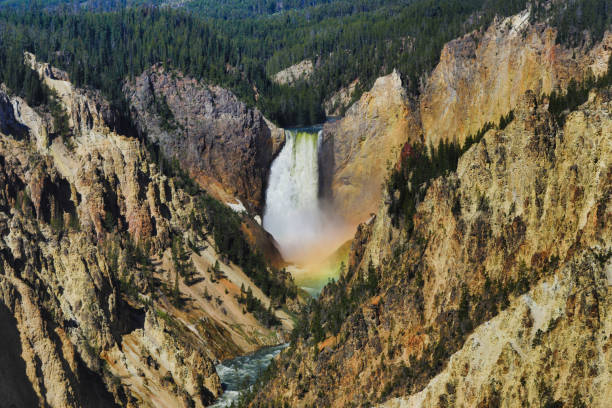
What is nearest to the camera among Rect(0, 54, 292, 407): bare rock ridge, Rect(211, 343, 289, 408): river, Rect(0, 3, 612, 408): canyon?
Rect(0, 3, 612, 408): canyon

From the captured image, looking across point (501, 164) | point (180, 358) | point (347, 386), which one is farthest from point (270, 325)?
point (501, 164)

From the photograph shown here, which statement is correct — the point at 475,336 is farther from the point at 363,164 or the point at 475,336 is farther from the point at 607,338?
the point at 363,164

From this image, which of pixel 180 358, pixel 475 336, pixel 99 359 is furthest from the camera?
pixel 180 358

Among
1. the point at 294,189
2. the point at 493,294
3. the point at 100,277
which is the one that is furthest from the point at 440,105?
the point at 493,294

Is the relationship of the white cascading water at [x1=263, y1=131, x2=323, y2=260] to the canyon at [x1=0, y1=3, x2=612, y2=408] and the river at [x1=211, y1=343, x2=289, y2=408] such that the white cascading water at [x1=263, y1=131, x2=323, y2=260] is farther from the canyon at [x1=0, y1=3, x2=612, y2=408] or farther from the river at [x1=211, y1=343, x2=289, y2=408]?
the river at [x1=211, y1=343, x2=289, y2=408]

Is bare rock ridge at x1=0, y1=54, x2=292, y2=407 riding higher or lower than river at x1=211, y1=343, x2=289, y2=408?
higher

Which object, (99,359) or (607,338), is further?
(99,359)

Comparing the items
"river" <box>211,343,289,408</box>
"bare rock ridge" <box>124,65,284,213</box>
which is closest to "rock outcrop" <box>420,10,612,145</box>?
"bare rock ridge" <box>124,65,284,213</box>
